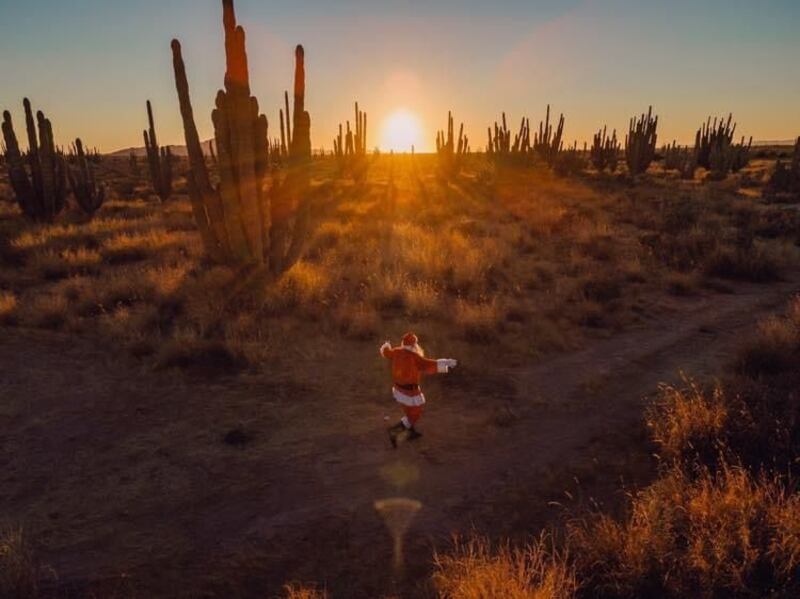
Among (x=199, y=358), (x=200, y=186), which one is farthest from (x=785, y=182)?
(x=199, y=358)

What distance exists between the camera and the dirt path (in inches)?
161

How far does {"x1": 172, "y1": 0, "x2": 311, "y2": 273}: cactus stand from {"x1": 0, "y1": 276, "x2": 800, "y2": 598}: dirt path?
3.99 metres

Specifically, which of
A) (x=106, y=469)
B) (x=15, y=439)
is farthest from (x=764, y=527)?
(x=15, y=439)

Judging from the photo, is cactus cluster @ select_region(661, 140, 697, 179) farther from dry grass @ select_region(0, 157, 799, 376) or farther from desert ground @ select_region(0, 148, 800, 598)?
desert ground @ select_region(0, 148, 800, 598)

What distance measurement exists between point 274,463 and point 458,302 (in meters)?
5.34

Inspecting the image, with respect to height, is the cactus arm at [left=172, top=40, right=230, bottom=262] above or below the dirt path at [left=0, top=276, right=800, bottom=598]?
above


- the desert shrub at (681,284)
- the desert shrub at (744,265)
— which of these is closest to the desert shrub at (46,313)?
the desert shrub at (681,284)

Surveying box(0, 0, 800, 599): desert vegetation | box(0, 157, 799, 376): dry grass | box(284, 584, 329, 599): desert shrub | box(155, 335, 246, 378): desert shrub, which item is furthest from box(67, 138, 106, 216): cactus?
box(284, 584, 329, 599): desert shrub

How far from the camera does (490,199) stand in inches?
1048

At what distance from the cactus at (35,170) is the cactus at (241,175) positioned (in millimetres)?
10141

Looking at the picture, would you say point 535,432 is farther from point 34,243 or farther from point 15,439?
point 34,243

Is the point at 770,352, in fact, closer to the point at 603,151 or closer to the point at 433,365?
the point at 433,365

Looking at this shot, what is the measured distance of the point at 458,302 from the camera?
32.5 ft

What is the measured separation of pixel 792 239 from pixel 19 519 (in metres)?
19.3
